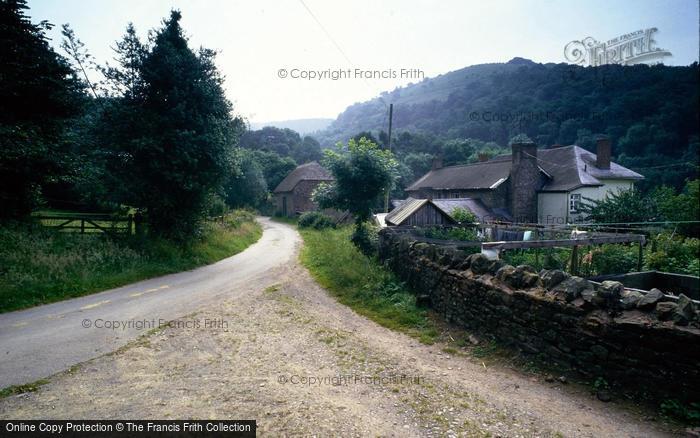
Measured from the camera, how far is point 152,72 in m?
15.1

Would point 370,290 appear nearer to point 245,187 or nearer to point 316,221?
point 316,221

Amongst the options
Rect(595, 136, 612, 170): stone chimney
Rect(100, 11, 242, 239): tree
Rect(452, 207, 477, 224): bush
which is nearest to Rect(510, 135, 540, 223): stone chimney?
Rect(595, 136, 612, 170): stone chimney

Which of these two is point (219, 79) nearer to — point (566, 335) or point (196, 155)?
point (196, 155)

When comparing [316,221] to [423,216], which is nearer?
[423,216]

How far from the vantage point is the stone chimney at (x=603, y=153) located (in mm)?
30297

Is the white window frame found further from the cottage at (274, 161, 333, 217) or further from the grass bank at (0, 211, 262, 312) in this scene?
the grass bank at (0, 211, 262, 312)

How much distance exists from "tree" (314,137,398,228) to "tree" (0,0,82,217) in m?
10.5

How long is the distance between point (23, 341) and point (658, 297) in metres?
11.0

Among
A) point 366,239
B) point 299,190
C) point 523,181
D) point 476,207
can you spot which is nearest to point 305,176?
point 299,190

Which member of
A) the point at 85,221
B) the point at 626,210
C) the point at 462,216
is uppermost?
the point at 626,210

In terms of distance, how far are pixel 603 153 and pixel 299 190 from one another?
100.0ft

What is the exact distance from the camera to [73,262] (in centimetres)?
1189

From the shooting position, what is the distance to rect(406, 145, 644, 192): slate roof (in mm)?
29198

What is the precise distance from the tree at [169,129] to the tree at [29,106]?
72.2 inches
